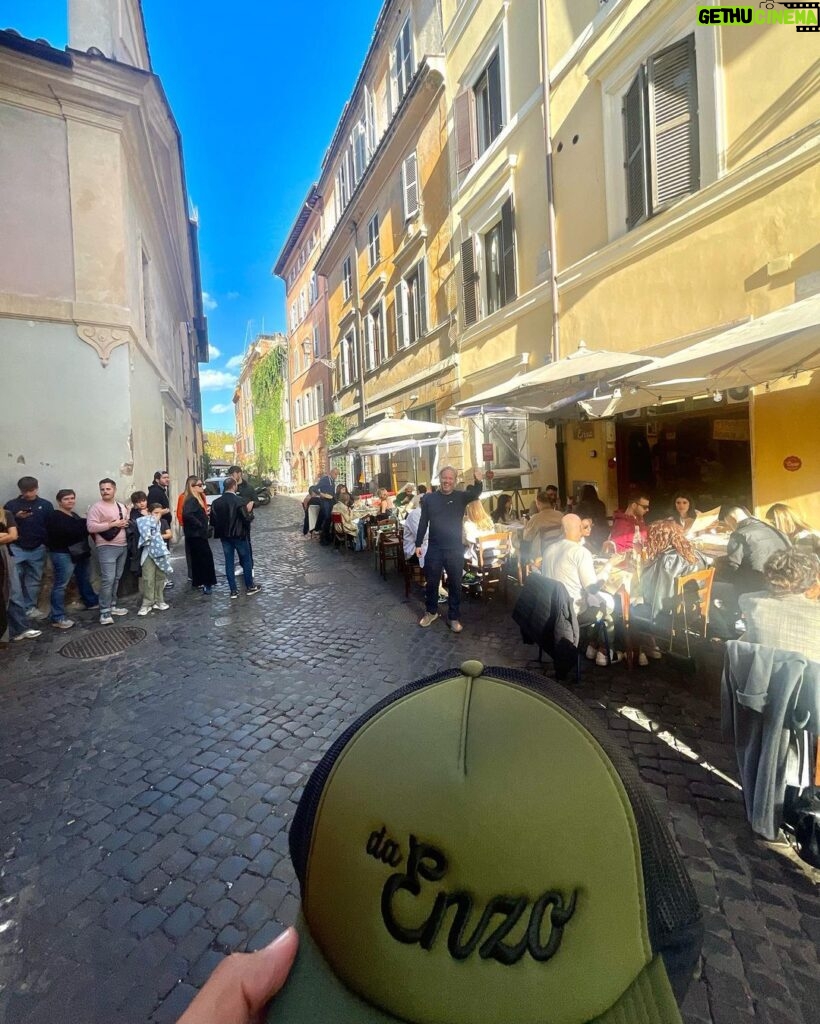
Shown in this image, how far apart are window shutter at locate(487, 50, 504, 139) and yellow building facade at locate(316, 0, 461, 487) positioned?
1895 mm

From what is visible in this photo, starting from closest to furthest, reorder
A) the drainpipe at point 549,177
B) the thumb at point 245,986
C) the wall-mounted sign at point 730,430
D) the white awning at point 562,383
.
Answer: the thumb at point 245,986 → the white awning at point 562,383 → the wall-mounted sign at point 730,430 → the drainpipe at point 549,177

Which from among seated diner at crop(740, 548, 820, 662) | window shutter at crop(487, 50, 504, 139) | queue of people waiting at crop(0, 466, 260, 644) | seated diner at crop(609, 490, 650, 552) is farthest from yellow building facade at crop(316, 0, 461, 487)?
seated diner at crop(740, 548, 820, 662)

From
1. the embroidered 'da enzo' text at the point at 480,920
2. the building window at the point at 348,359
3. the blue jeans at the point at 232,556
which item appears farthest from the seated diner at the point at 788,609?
the building window at the point at 348,359

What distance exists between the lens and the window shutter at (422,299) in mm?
14023

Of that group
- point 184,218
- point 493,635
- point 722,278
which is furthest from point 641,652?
point 184,218

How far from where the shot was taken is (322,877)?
0.87 metres

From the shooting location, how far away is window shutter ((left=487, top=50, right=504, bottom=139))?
10.2 m

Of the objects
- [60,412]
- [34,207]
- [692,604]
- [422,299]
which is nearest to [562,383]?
[692,604]

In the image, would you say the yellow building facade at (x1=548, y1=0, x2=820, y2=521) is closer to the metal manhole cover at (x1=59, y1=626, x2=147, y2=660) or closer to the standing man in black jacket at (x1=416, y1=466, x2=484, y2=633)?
the standing man in black jacket at (x1=416, y1=466, x2=484, y2=633)

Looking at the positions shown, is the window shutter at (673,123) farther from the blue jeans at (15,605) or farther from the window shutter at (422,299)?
the blue jeans at (15,605)

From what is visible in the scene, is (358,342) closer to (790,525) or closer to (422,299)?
(422,299)

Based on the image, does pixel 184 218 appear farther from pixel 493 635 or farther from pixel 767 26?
pixel 493 635

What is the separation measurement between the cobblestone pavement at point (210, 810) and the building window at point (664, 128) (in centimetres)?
622

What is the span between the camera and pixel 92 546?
7250 millimetres
